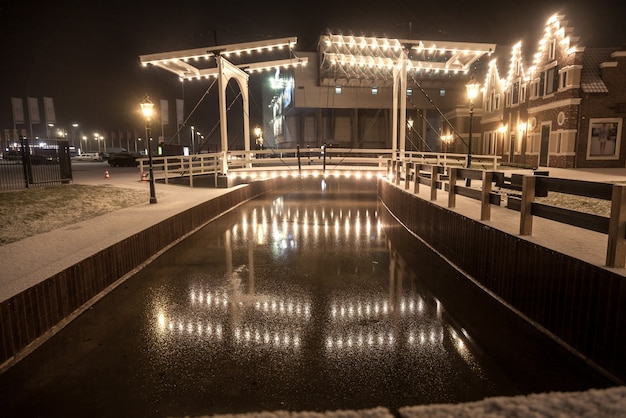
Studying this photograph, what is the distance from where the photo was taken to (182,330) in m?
5.42

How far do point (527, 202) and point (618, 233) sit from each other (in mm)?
1822

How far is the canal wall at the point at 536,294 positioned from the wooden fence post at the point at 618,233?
0.69 ft

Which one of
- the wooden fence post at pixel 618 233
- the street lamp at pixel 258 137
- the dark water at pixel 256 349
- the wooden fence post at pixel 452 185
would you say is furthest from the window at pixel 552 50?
the street lamp at pixel 258 137

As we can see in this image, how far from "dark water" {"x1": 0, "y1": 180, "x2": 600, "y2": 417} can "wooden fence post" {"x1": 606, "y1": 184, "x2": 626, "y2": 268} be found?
1576mm

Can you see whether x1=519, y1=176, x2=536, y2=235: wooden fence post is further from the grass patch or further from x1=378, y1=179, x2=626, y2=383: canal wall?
the grass patch

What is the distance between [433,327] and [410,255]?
4.05m

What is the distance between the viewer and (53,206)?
1234cm

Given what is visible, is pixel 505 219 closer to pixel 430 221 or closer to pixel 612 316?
pixel 430 221

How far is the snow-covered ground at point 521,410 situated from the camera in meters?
2.40

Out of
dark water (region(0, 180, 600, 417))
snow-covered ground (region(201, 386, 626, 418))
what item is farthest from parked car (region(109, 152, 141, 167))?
snow-covered ground (region(201, 386, 626, 418))

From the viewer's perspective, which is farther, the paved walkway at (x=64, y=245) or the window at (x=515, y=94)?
the window at (x=515, y=94)

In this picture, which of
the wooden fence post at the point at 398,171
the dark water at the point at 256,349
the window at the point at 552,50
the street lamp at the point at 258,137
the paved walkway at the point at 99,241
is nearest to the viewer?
the dark water at the point at 256,349

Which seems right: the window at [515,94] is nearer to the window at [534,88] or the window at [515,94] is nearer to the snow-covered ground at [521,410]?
the window at [534,88]

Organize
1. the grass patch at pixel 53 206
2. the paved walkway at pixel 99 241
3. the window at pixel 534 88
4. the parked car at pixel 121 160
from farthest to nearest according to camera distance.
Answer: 1. the parked car at pixel 121 160
2. the window at pixel 534 88
3. the grass patch at pixel 53 206
4. the paved walkway at pixel 99 241
